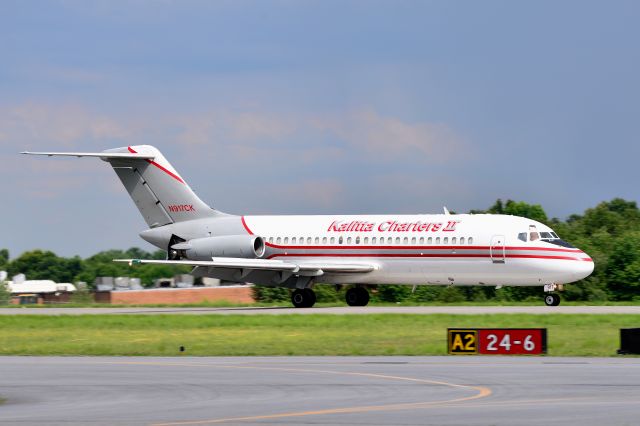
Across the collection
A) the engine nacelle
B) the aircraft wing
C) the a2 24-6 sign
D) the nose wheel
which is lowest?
the a2 24-6 sign

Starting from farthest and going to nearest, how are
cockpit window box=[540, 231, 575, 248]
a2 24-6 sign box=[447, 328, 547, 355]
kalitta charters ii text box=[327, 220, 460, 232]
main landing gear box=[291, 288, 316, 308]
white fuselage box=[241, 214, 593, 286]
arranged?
main landing gear box=[291, 288, 316, 308], kalitta charters ii text box=[327, 220, 460, 232], cockpit window box=[540, 231, 575, 248], white fuselage box=[241, 214, 593, 286], a2 24-6 sign box=[447, 328, 547, 355]

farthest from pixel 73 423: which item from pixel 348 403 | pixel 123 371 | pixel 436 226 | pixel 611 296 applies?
pixel 611 296

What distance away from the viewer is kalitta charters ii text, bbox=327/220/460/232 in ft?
162

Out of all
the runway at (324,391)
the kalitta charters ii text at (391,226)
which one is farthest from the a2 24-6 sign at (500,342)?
the kalitta charters ii text at (391,226)

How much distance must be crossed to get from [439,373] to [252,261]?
2876 centimetres

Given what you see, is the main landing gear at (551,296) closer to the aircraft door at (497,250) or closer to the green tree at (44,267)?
the aircraft door at (497,250)

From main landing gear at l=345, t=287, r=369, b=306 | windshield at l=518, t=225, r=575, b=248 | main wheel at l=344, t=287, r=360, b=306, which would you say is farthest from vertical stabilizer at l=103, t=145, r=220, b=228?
windshield at l=518, t=225, r=575, b=248

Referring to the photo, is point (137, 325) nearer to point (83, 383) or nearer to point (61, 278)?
point (83, 383)

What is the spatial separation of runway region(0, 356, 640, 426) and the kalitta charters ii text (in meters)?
22.6

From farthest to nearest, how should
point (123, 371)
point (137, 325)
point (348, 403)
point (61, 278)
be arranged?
point (61, 278)
point (137, 325)
point (123, 371)
point (348, 403)

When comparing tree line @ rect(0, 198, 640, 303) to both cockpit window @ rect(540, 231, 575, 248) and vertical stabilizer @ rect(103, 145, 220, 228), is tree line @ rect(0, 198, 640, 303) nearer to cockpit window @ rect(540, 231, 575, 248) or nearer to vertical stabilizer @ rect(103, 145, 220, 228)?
vertical stabilizer @ rect(103, 145, 220, 228)

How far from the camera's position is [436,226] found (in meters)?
49.4

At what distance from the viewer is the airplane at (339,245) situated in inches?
1882

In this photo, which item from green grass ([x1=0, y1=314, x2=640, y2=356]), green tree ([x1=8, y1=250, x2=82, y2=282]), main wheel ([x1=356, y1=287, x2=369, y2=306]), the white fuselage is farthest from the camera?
green tree ([x1=8, y1=250, x2=82, y2=282])
